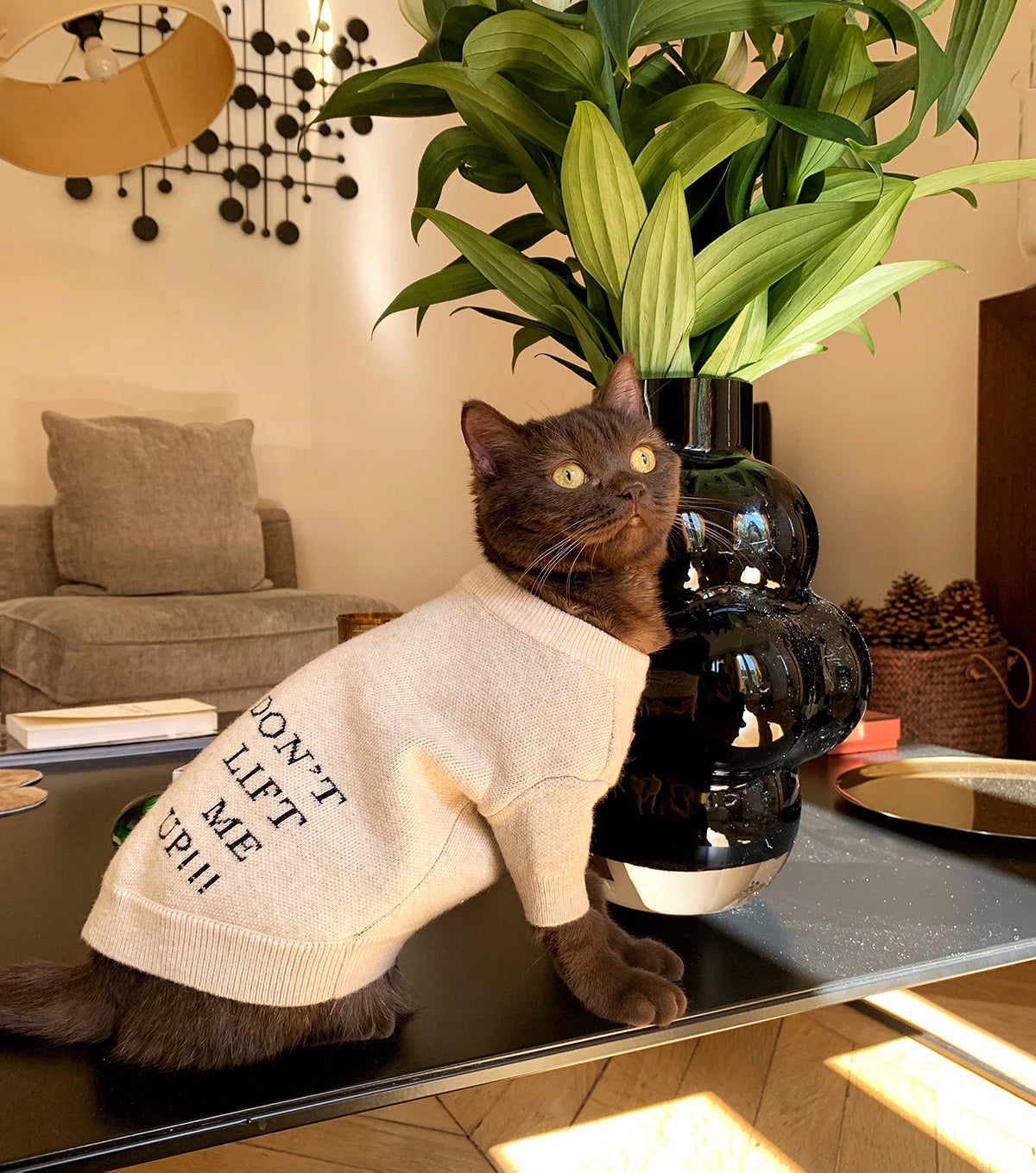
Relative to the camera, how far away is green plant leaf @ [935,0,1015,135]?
70 cm

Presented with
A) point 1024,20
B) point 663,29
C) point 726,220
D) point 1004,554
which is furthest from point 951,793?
point 1024,20

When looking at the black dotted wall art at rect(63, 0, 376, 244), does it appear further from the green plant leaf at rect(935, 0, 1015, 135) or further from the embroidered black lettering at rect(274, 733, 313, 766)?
the embroidered black lettering at rect(274, 733, 313, 766)

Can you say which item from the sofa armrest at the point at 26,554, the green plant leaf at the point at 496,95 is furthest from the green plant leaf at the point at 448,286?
the sofa armrest at the point at 26,554

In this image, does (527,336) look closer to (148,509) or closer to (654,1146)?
(654,1146)

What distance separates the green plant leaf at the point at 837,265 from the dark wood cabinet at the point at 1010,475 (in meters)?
1.60

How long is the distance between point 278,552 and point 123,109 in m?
1.78

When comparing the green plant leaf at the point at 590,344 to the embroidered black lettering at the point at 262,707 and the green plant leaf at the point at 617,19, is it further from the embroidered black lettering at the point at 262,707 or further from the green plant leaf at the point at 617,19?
the embroidered black lettering at the point at 262,707

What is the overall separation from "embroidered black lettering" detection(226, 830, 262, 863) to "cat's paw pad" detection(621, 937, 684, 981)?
0.25 m

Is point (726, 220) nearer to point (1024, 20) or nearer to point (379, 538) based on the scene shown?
point (1024, 20)

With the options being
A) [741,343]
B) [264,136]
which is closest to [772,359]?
[741,343]

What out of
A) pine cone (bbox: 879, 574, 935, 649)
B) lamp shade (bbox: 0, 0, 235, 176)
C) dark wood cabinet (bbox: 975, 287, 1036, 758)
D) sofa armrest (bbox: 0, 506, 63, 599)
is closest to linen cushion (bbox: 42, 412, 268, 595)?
sofa armrest (bbox: 0, 506, 63, 599)

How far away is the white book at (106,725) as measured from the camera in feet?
4.16

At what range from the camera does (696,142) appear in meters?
0.69

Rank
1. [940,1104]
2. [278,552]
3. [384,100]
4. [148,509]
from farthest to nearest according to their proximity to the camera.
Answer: [278,552] → [148,509] → [940,1104] → [384,100]
